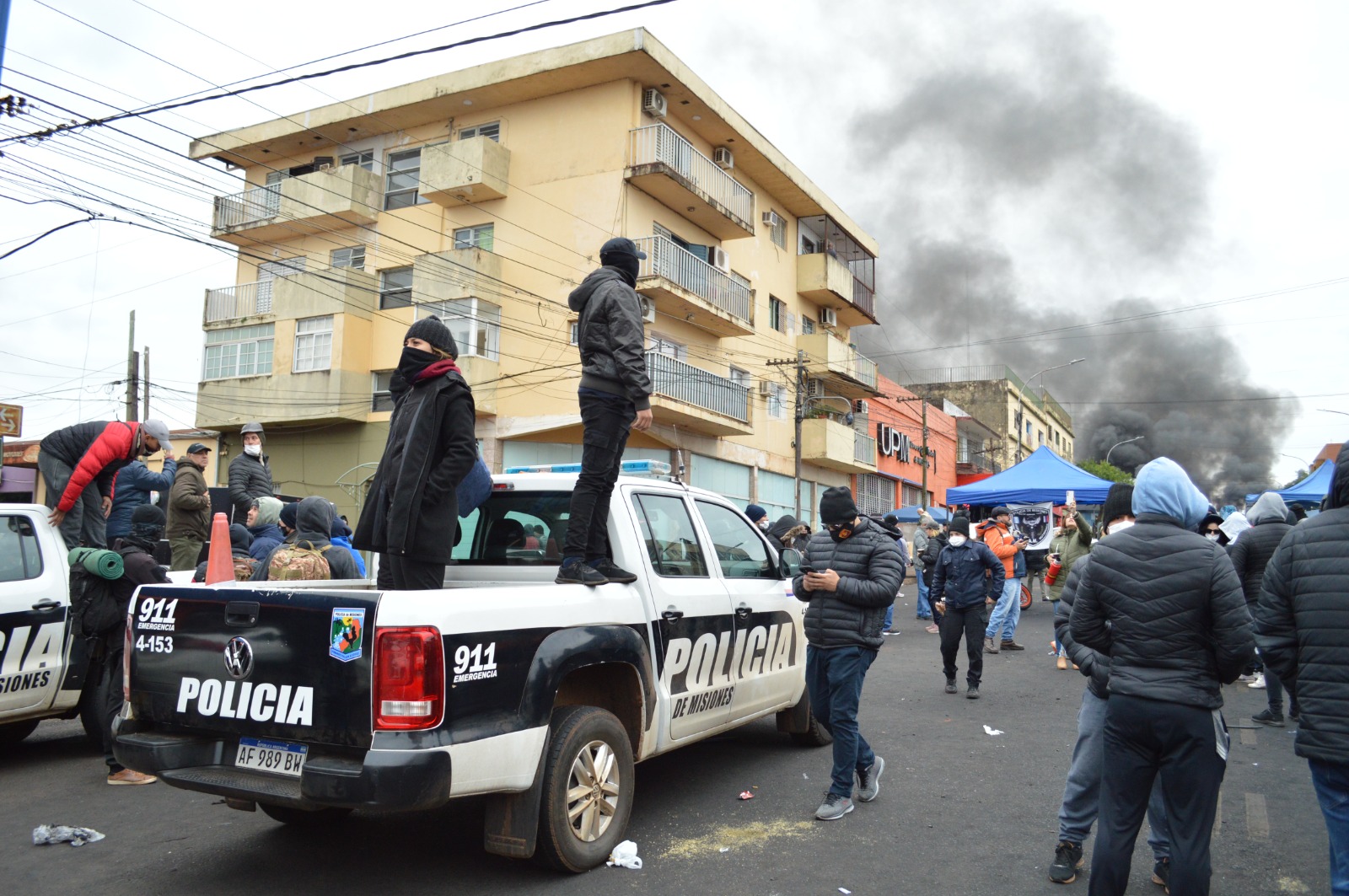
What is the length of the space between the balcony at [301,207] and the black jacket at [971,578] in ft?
71.0

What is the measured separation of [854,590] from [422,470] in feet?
8.02

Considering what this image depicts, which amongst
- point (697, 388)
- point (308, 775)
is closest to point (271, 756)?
point (308, 775)

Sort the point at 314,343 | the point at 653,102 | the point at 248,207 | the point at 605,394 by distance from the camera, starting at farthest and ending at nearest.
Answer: the point at 248,207 → the point at 314,343 → the point at 653,102 → the point at 605,394

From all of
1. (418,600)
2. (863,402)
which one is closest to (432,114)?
(863,402)

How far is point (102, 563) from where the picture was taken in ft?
19.4

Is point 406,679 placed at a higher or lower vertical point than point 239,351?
lower

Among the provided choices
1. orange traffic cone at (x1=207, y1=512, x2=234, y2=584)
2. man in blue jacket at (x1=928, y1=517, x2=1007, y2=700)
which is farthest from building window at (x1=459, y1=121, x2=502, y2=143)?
orange traffic cone at (x1=207, y1=512, x2=234, y2=584)

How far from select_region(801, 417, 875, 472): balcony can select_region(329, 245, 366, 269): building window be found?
1483cm

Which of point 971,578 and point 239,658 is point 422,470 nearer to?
point 239,658

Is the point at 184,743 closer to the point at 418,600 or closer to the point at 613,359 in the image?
the point at 418,600

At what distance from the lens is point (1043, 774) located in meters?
6.46

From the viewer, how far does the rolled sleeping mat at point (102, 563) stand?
593 cm

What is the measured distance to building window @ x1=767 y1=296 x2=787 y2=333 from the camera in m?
32.1

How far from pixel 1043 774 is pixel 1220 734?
3129 millimetres
